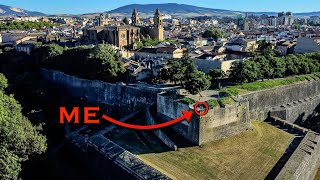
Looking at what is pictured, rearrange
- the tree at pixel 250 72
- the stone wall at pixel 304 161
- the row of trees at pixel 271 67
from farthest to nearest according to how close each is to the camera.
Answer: the row of trees at pixel 271 67 → the tree at pixel 250 72 → the stone wall at pixel 304 161

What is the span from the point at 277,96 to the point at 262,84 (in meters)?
1.79

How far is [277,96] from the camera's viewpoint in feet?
92.7

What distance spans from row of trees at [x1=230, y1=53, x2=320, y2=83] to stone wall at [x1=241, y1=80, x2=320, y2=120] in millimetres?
1998

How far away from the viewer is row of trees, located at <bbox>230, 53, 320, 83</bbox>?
28.2 m

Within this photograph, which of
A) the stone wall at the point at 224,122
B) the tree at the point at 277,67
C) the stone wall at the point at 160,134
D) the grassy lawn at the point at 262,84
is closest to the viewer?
the stone wall at the point at 160,134

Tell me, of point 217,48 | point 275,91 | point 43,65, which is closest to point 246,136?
point 275,91

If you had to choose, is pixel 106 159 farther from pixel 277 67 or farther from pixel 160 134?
pixel 277 67

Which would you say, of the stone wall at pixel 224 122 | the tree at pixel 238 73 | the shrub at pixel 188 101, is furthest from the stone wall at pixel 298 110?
the shrub at pixel 188 101

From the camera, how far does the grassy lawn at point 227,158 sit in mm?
17906

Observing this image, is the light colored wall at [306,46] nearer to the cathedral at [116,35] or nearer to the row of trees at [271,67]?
the row of trees at [271,67]

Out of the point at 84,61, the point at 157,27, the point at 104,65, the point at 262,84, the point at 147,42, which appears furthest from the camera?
the point at 157,27

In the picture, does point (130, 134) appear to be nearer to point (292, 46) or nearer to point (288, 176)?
point (288, 176)

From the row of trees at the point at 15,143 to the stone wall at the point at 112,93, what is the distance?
24.8ft

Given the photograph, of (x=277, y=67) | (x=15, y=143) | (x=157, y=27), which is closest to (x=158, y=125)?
(x=15, y=143)
